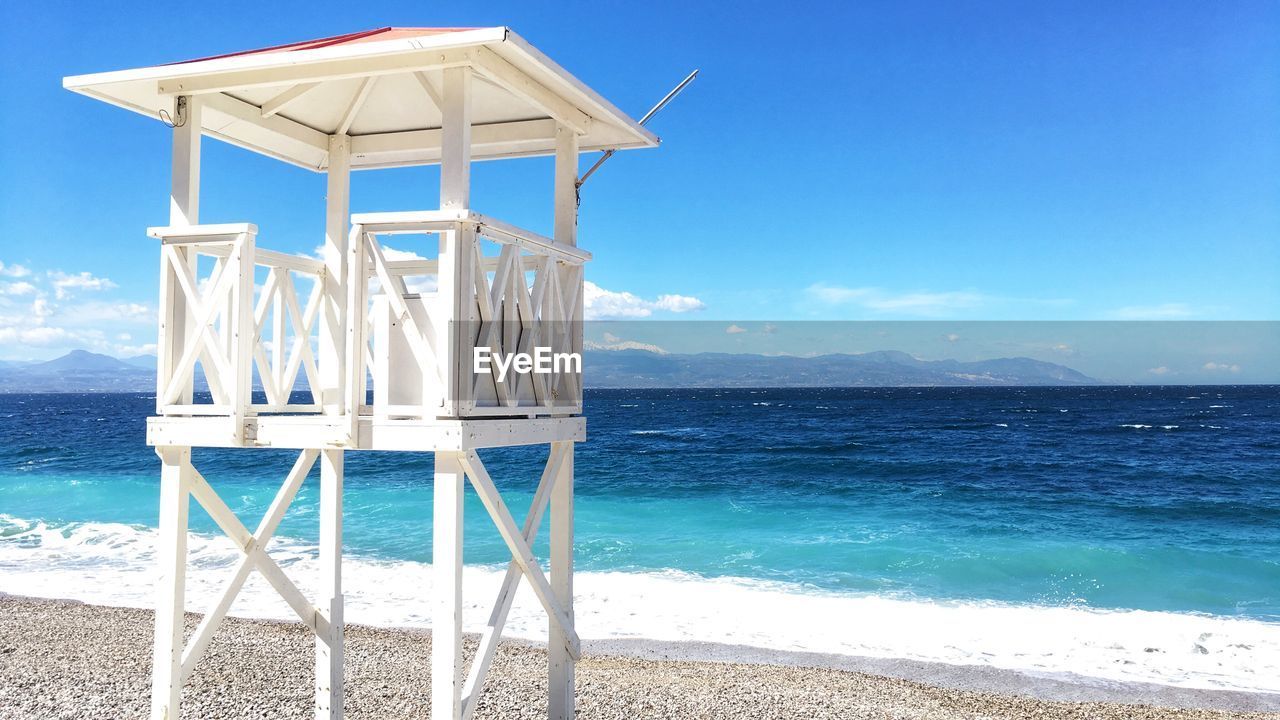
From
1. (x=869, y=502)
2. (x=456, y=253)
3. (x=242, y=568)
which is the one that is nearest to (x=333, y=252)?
(x=242, y=568)

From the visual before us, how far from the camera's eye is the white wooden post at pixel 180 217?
231 inches

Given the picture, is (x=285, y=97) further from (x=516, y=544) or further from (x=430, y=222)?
(x=516, y=544)

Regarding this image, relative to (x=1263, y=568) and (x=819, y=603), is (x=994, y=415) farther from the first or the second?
(x=819, y=603)

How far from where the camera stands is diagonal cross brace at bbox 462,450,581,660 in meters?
5.23

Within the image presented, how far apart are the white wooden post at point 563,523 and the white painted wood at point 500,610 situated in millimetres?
107

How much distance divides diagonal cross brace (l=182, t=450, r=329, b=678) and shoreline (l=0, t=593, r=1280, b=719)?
241 cm

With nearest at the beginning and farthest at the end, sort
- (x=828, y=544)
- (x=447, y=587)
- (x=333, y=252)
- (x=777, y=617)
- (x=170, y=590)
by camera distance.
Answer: (x=447, y=587) < (x=170, y=590) < (x=333, y=252) < (x=777, y=617) < (x=828, y=544)

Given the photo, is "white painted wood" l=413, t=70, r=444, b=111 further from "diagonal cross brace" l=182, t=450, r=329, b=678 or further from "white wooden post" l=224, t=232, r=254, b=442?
"diagonal cross brace" l=182, t=450, r=329, b=678

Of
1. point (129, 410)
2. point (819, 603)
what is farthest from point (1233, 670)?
point (129, 410)

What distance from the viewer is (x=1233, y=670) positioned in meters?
11.5

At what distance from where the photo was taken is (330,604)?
22.6 feet

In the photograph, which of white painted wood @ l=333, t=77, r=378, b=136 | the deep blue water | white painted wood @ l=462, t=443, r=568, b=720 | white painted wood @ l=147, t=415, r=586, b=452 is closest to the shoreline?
white painted wood @ l=462, t=443, r=568, b=720

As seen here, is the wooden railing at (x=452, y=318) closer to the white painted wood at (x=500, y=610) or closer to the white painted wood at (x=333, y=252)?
the white painted wood at (x=500, y=610)

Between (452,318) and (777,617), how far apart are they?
10729 mm
